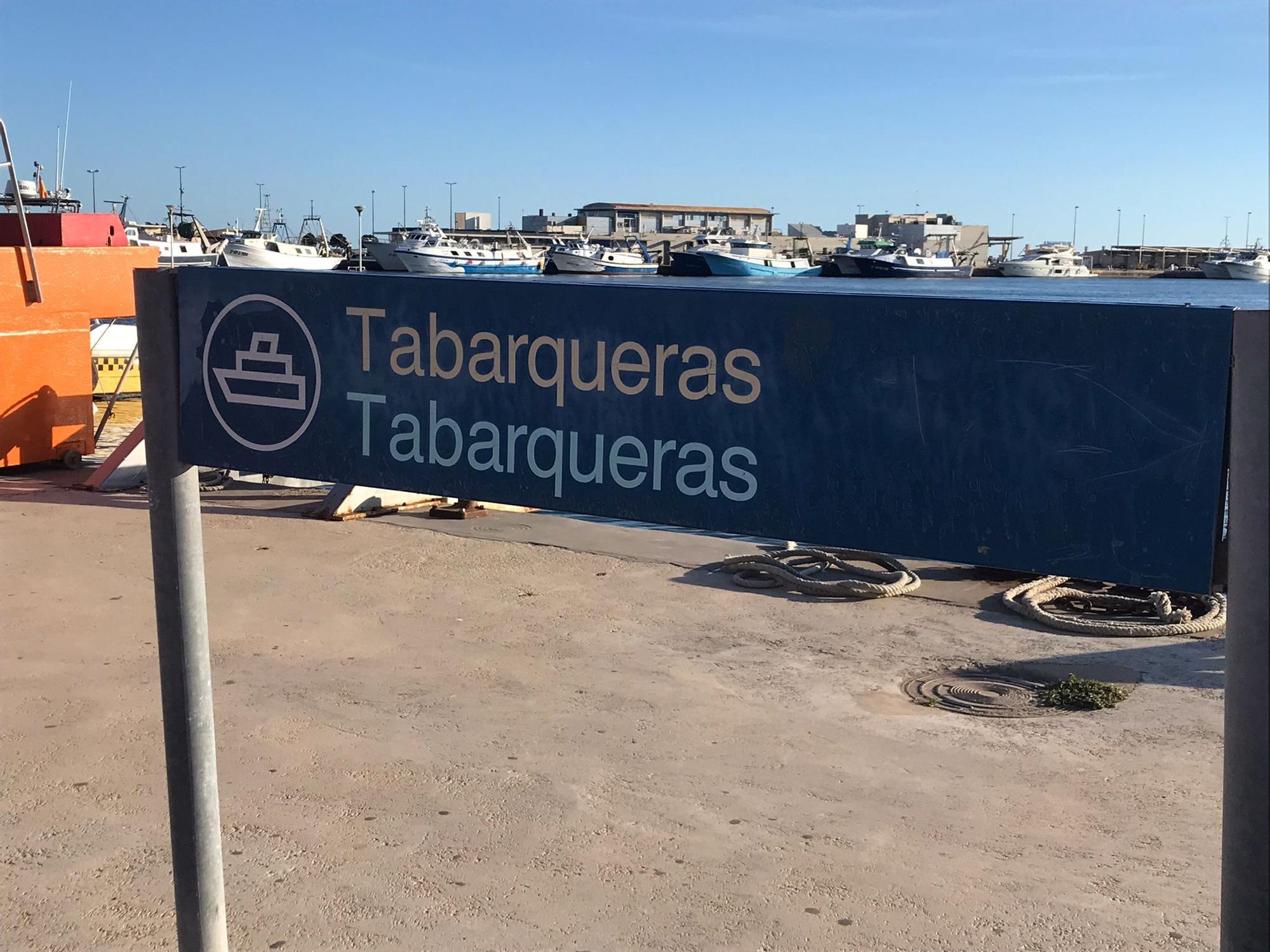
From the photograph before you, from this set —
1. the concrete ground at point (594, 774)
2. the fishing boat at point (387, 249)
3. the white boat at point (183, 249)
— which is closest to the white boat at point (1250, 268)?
the fishing boat at point (387, 249)

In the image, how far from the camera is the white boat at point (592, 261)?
11338cm

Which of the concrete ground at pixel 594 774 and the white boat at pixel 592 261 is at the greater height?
the white boat at pixel 592 261

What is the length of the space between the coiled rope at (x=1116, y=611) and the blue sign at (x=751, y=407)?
567 cm

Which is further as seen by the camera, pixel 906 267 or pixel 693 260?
pixel 906 267

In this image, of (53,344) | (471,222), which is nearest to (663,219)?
(471,222)

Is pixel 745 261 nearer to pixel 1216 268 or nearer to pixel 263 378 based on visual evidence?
pixel 1216 268

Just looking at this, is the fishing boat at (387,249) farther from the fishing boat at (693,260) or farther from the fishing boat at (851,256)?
the fishing boat at (851,256)

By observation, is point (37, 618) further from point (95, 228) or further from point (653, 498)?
point (95, 228)

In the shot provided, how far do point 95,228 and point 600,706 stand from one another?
985 cm

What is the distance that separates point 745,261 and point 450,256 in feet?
107

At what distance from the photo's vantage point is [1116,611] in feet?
26.1

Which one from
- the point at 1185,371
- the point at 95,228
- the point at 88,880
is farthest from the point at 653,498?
the point at 95,228

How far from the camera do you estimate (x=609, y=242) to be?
5625 inches

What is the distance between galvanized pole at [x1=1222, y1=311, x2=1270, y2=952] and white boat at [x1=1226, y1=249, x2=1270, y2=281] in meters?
132
